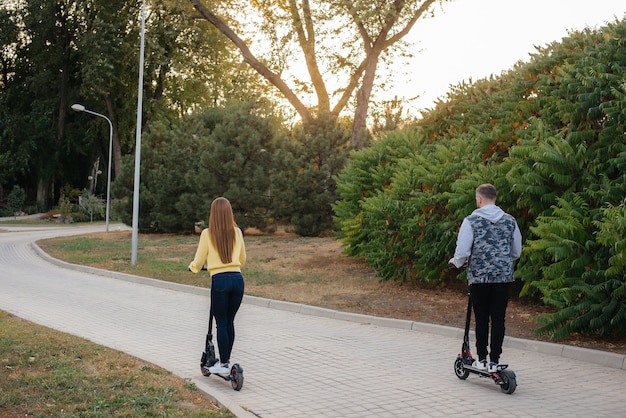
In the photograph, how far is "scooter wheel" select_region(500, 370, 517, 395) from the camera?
7.10 m

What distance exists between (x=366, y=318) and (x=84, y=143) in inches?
2213

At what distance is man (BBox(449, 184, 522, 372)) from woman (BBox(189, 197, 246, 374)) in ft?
6.87

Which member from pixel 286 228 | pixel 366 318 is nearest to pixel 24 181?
pixel 286 228

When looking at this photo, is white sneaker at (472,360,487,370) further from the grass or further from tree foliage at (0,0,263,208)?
tree foliage at (0,0,263,208)

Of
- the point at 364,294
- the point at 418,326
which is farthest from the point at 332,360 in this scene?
the point at 364,294

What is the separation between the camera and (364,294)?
15195 millimetres

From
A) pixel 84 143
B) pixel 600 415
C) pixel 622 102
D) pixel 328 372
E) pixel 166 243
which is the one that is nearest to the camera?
pixel 600 415

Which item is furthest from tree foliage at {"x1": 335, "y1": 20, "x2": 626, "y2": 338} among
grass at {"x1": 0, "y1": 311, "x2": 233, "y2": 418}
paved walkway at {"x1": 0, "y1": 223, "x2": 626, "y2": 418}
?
grass at {"x1": 0, "y1": 311, "x2": 233, "y2": 418}

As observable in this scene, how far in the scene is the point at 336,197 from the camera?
3194 cm

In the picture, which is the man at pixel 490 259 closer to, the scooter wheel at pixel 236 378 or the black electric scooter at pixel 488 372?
the black electric scooter at pixel 488 372

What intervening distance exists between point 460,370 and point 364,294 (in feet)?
24.4

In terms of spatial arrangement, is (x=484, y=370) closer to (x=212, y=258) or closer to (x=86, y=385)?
(x=212, y=258)

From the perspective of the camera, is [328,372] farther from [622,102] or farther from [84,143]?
[84,143]

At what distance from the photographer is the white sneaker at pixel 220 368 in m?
7.29
